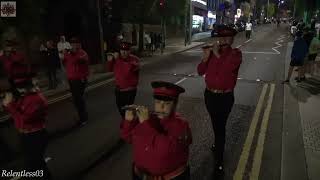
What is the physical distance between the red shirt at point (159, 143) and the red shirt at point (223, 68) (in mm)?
2588

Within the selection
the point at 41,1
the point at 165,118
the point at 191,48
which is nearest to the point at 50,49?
the point at 41,1

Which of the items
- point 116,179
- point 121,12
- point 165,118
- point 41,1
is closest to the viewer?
point 165,118

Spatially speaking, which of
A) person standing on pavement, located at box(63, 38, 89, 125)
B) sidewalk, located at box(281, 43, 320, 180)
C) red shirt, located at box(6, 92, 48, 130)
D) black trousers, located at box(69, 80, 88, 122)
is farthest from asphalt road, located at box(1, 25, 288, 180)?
red shirt, located at box(6, 92, 48, 130)

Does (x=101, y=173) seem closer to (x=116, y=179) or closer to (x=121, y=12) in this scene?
(x=116, y=179)

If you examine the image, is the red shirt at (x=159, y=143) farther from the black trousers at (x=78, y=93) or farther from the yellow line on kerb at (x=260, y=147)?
the black trousers at (x=78, y=93)

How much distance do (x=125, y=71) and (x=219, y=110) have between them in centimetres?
213

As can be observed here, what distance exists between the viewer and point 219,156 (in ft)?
20.7

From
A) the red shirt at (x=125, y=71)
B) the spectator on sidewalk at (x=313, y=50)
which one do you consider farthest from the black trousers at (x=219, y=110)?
the spectator on sidewalk at (x=313, y=50)

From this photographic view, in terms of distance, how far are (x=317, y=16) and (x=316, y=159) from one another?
106ft

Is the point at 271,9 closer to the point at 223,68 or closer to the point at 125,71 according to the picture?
the point at 125,71

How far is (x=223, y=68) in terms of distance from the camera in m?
6.02

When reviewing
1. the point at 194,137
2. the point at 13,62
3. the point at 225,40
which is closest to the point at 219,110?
the point at 225,40

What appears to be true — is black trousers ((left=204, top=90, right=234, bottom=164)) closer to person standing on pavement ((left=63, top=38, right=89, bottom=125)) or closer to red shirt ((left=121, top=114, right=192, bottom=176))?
red shirt ((left=121, top=114, right=192, bottom=176))

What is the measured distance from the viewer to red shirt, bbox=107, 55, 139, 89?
293 inches
